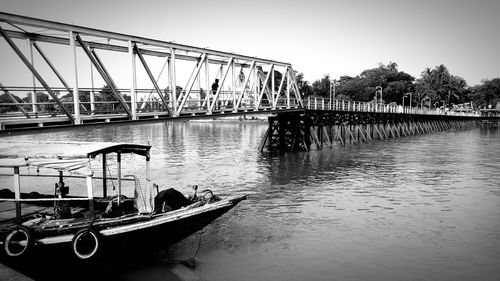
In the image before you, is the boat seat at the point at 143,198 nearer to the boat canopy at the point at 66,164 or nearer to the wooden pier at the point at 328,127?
the boat canopy at the point at 66,164

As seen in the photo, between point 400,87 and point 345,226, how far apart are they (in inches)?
5062

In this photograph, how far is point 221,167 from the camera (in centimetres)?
3178

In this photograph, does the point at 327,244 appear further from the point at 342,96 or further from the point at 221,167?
the point at 342,96

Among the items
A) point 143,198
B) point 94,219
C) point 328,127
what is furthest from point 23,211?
point 328,127

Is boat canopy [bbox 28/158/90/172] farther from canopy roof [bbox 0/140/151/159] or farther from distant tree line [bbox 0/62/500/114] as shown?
distant tree line [bbox 0/62/500/114]

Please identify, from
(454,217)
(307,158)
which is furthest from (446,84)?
(454,217)

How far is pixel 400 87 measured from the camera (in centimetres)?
13200

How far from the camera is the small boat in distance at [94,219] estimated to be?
415 inches

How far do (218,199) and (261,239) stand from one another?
2.49 meters

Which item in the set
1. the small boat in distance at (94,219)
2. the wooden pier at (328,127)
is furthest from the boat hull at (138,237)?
the wooden pier at (328,127)

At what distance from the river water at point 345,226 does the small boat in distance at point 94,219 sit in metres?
1.20

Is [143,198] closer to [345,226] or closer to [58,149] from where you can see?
[58,149]

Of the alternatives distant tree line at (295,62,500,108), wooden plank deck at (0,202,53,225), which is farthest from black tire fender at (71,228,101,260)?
distant tree line at (295,62,500,108)

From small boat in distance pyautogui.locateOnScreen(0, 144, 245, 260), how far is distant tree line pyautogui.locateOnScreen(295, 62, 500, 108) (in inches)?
4690
